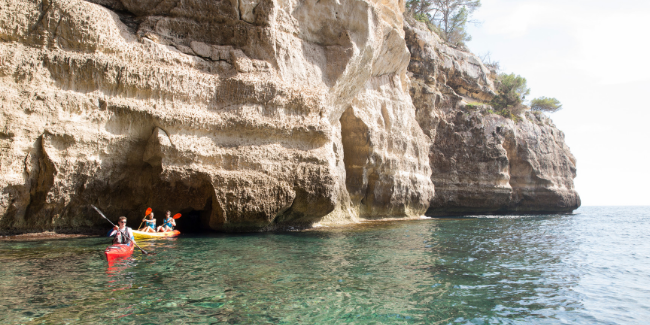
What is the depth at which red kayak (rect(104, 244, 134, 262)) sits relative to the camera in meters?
8.67

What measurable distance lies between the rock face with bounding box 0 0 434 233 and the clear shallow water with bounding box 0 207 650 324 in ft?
6.80

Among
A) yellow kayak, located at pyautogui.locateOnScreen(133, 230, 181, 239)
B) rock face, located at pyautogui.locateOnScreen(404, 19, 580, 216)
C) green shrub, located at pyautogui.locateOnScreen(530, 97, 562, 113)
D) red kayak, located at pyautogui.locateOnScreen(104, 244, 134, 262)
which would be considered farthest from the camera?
green shrub, located at pyautogui.locateOnScreen(530, 97, 562, 113)

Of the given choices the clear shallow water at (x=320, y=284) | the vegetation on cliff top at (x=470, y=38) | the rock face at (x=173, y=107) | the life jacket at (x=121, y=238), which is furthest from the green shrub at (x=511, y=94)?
the life jacket at (x=121, y=238)

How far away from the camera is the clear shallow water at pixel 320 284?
5.46 meters

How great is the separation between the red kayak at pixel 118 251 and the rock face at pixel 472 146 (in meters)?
23.6

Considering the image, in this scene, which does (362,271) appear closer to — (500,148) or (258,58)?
(258,58)

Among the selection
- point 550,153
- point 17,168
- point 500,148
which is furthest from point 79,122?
point 550,153

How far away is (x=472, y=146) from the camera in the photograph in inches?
1226

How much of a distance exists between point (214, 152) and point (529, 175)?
29.8 meters

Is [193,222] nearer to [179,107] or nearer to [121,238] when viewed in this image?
[179,107]

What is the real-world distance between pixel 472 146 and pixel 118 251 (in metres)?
27.6

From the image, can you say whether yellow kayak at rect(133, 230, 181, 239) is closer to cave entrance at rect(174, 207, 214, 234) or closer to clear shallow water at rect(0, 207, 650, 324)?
clear shallow water at rect(0, 207, 650, 324)

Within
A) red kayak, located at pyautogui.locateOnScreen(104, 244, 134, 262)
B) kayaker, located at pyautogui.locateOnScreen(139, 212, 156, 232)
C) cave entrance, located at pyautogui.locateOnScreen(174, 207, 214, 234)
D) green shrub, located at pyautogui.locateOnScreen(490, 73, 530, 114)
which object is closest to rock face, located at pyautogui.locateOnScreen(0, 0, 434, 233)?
cave entrance, located at pyautogui.locateOnScreen(174, 207, 214, 234)

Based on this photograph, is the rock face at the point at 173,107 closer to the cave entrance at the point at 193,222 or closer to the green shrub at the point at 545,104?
the cave entrance at the point at 193,222
